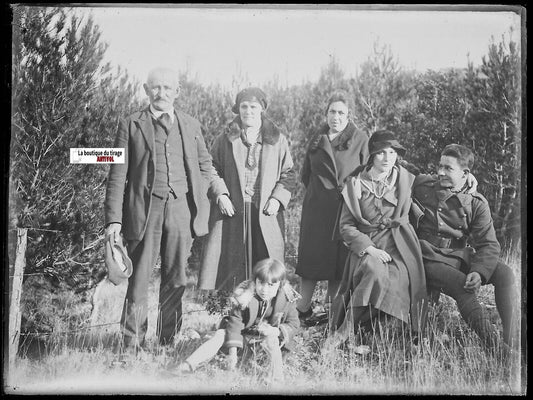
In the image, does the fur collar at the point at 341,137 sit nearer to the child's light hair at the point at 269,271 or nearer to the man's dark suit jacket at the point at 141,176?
the man's dark suit jacket at the point at 141,176

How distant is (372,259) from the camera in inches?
218

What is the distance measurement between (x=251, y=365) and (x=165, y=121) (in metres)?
2.24

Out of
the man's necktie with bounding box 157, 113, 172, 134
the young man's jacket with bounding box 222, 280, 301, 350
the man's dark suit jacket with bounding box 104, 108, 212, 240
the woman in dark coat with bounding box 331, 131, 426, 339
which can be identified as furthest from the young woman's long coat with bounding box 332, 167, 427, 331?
the man's necktie with bounding box 157, 113, 172, 134

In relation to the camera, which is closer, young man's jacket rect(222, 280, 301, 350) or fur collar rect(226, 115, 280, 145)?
young man's jacket rect(222, 280, 301, 350)

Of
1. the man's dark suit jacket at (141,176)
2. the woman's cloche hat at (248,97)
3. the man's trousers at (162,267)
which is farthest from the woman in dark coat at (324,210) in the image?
the man's trousers at (162,267)

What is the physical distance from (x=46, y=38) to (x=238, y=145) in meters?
1.99

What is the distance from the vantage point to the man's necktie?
5628 mm

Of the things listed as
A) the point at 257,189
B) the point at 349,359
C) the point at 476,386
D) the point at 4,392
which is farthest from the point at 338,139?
the point at 4,392

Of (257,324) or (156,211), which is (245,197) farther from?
(257,324)

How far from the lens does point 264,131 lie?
5.70 metres

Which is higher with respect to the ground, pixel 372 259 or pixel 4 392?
pixel 372 259

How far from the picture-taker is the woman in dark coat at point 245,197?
560 cm

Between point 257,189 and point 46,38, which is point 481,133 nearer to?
point 257,189

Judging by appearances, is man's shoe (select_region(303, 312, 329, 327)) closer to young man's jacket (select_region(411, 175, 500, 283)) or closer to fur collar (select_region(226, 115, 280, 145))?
young man's jacket (select_region(411, 175, 500, 283))
